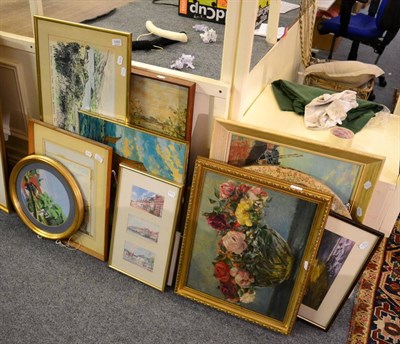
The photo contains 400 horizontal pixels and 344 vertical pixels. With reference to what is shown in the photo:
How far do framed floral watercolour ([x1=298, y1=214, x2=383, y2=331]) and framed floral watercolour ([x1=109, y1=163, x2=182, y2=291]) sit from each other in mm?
542

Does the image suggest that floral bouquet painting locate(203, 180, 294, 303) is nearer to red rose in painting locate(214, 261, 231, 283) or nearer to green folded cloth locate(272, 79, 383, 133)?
red rose in painting locate(214, 261, 231, 283)

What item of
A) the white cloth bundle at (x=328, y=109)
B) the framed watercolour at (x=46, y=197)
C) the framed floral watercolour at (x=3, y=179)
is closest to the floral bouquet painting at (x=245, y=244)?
the white cloth bundle at (x=328, y=109)

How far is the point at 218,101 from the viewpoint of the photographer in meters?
1.49

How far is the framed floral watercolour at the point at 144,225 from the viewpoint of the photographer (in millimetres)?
1533

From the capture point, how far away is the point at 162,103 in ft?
4.96

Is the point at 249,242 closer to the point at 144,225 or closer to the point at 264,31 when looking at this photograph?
the point at 144,225

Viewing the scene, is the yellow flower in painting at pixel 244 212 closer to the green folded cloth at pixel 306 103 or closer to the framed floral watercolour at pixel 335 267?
the framed floral watercolour at pixel 335 267

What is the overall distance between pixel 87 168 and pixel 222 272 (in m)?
0.67

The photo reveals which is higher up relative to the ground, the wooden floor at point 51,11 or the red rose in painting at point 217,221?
the wooden floor at point 51,11

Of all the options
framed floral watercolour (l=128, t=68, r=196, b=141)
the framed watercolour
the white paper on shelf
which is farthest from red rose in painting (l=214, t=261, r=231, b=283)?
the white paper on shelf

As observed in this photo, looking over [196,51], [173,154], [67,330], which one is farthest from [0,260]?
[196,51]

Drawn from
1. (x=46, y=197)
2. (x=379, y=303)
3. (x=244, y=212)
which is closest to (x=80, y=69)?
(x=46, y=197)

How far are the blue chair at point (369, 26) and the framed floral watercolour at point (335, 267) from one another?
2.07 meters

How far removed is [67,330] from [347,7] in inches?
110
